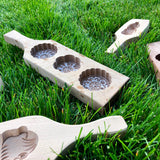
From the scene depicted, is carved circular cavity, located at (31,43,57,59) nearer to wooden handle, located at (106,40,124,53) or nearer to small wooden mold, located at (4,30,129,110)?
small wooden mold, located at (4,30,129,110)

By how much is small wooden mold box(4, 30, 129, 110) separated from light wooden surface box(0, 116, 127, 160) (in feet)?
0.30

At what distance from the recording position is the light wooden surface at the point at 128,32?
2.68 feet

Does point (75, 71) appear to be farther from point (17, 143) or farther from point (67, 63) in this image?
point (17, 143)

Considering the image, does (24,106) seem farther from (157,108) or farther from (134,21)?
(134,21)

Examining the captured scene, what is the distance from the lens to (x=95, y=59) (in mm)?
785

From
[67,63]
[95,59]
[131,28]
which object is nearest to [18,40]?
[67,63]

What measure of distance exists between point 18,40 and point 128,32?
0.55 meters

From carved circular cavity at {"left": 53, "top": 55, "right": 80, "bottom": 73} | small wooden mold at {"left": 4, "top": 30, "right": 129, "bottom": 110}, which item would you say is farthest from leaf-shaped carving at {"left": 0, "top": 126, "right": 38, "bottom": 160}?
carved circular cavity at {"left": 53, "top": 55, "right": 80, "bottom": 73}

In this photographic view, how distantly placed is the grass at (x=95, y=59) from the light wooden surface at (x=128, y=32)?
0.11 ft

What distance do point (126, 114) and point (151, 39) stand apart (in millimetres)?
464

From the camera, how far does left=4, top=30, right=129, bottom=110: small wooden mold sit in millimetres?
587

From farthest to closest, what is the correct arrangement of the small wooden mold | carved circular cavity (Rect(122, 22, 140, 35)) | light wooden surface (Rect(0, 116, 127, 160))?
carved circular cavity (Rect(122, 22, 140, 35)), the small wooden mold, light wooden surface (Rect(0, 116, 127, 160))

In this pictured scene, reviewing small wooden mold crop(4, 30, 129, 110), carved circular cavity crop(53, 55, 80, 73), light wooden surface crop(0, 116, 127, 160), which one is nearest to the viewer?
light wooden surface crop(0, 116, 127, 160)

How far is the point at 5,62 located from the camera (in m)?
0.77
